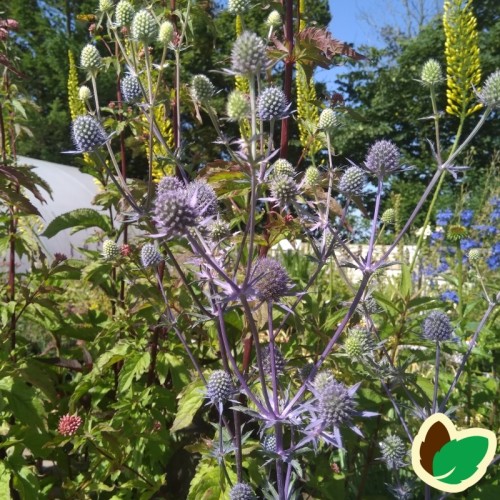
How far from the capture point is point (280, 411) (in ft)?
4.35

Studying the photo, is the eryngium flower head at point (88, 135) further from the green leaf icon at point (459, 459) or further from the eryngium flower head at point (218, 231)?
the green leaf icon at point (459, 459)

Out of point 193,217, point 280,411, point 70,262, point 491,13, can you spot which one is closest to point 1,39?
point 70,262

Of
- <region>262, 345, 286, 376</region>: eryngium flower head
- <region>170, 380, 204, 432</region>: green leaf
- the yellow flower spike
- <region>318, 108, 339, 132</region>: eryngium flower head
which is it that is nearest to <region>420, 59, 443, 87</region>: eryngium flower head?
<region>318, 108, 339, 132</region>: eryngium flower head

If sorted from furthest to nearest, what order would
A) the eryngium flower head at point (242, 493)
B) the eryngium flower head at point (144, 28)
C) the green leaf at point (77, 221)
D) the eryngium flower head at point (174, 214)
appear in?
the green leaf at point (77, 221)
the eryngium flower head at point (144, 28)
the eryngium flower head at point (242, 493)
the eryngium flower head at point (174, 214)

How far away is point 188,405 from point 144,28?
1.16m

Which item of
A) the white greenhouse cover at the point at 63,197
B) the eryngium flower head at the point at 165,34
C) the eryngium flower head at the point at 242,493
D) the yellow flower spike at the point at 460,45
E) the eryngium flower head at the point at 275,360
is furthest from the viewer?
the white greenhouse cover at the point at 63,197

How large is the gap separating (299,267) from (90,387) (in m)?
2.30

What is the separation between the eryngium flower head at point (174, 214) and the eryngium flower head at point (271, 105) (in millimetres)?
368

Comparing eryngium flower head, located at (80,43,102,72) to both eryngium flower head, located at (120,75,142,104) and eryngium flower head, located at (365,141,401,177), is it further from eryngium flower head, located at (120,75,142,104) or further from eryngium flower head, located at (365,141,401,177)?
eryngium flower head, located at (365,141,401,177)

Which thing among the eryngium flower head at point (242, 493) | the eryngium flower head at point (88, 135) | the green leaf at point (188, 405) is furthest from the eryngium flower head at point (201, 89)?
the eryngium flower head at point (242, 493)

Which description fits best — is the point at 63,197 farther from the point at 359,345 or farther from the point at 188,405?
the point at 359,345

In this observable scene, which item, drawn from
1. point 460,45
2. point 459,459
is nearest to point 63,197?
point 460,45

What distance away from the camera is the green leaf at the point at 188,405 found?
1.70 meters

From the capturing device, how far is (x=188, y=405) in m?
1.72
